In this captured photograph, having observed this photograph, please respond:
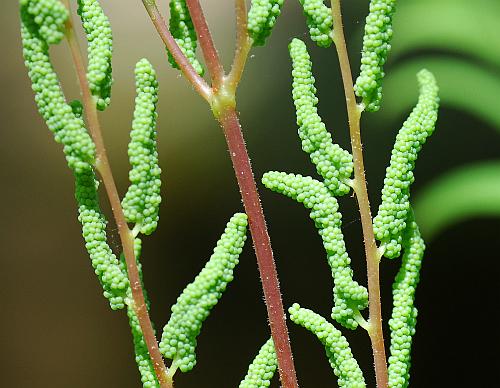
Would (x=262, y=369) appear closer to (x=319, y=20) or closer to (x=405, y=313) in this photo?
(x=405, y=313)

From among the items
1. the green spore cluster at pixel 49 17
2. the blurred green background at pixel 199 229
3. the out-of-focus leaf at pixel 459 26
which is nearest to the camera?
the green spore cluster at pixel 49 17

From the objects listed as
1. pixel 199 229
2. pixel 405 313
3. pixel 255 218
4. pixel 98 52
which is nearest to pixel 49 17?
pixel 98 52

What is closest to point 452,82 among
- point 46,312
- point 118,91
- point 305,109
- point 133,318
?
point 305,109

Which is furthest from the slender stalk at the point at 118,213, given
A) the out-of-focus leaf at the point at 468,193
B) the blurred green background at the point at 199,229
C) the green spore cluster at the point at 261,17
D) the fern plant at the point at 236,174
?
the blurred green background at the point at 199,229

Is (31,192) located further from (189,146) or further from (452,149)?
(452,149)

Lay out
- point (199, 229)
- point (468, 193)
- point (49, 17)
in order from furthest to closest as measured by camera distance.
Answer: point (199, 229)
point (468, 193)
point (49, 17)

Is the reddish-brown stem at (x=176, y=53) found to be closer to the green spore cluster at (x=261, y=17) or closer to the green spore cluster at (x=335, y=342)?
the green spore cluster at (x=261, y=17)

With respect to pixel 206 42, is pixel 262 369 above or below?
below

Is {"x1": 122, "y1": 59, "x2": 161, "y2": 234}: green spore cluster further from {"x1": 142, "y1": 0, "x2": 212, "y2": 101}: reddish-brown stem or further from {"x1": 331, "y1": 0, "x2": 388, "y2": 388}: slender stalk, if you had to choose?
{"x1": 331, "y1": 0, "x2": 388, "y2": 388}: slender stalk
